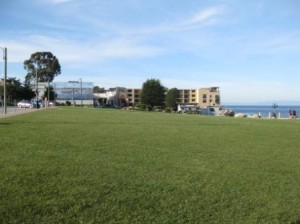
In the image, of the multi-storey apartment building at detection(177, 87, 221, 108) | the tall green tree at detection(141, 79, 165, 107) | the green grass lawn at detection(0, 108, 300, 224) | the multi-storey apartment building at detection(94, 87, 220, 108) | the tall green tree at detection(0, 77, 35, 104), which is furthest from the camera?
the multi-storey apartment building at detection(177, 87, 221, 108)

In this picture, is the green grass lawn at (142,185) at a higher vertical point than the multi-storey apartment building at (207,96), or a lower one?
lower

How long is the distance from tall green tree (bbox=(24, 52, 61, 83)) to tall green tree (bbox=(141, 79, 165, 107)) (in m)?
23.4

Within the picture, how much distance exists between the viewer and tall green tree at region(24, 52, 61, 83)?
10706cm

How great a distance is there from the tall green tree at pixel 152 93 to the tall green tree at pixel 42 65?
23372 mm

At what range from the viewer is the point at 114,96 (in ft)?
493

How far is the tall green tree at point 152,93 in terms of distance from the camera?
344 feet

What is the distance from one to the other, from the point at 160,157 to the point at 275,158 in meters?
2.87

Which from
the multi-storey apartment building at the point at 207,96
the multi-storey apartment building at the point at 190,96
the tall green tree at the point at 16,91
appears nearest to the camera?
the tall green tree at the point at 16,91

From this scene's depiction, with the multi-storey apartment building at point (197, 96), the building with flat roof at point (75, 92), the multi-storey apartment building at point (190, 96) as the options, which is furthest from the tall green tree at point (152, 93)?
the multi-storey apartment building at point (197, 96)

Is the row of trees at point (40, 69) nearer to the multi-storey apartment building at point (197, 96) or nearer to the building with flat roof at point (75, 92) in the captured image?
the building with flat roof at point (75, 92)

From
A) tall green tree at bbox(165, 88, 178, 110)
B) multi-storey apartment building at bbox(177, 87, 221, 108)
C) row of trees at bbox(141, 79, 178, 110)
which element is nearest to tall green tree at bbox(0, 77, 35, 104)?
row of trees at bbox(141, 79, 178, 110)

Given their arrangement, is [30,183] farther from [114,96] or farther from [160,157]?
[114,96]

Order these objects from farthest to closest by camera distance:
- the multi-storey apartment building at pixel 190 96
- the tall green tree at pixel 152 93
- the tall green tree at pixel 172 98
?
the multi-storey apartment building at pixel 190 96, the tall green tree at pixel 172 98, the tall green tree at pixel 152 93

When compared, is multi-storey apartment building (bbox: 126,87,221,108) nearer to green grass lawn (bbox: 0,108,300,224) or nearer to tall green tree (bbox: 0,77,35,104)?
tall green tree (bbox: 0,77,35,104)
